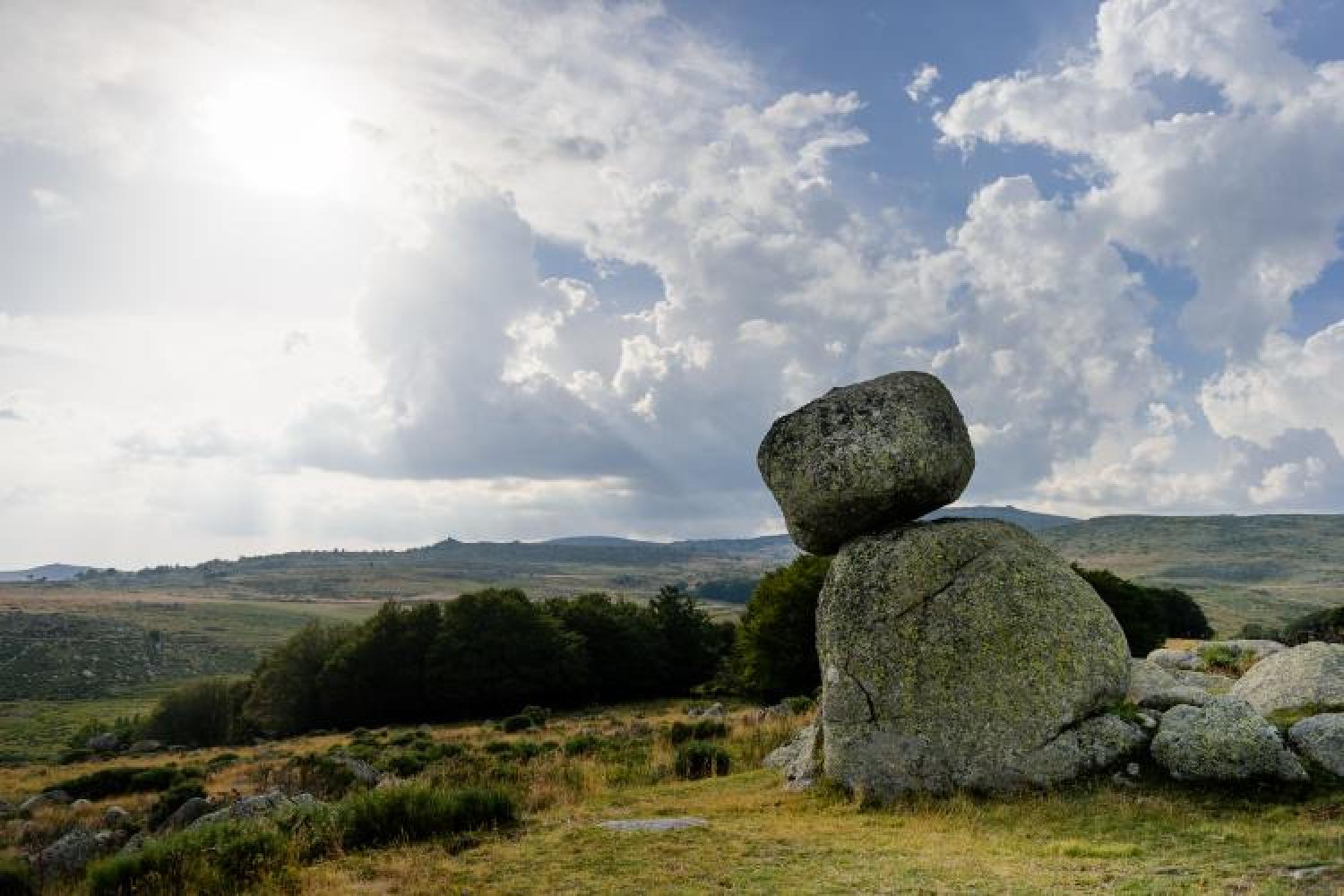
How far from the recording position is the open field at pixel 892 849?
9.77m

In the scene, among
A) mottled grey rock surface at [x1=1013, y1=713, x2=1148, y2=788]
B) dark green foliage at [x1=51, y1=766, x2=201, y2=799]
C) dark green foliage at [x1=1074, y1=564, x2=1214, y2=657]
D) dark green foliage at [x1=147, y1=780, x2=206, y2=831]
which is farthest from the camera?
dark green foliage at [x1=1074, y1=564, x2=1214, y2=657]

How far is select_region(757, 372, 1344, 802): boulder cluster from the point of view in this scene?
48.3 ft

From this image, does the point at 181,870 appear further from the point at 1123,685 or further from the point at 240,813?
the point at 1123,685

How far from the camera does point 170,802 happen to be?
79.0 ft

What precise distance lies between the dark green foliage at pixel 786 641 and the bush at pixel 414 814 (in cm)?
3370

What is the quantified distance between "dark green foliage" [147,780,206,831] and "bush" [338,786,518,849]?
11295 mm

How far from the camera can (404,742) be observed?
4272 cm

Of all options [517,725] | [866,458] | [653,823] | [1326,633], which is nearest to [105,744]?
[517,725]

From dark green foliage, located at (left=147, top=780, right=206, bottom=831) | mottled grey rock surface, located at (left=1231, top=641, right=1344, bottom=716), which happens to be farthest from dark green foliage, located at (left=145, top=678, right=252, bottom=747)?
mottled grey rock surface, located at (left=1231, top=641, right=1344, bottom=716)

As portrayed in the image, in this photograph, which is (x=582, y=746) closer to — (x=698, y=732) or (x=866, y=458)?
(x=698, y=732)

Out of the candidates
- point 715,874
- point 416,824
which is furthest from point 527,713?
point 715,874

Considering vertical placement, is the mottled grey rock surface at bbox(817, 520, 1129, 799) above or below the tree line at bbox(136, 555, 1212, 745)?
above

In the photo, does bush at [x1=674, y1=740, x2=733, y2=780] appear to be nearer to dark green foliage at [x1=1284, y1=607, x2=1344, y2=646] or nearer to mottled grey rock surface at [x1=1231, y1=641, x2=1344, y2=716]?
mottled grey rock surface at [x1=1231, y1=641, x2=1344, y2=716]

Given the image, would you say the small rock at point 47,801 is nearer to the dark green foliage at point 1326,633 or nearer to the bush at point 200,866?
the bush at point 200,866
